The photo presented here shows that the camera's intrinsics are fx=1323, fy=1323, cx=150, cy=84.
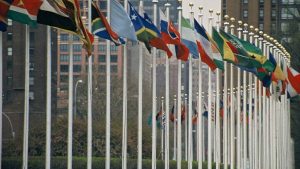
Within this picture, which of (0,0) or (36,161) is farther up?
(0,0)

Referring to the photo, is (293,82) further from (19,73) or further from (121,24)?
(19,73)

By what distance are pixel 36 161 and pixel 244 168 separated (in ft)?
44.6

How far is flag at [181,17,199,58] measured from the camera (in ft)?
161

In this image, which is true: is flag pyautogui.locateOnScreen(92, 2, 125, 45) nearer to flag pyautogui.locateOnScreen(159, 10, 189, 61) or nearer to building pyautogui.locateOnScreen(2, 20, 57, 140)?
flag pyautogui.locateOnScreen(159, 10, 189, 61)

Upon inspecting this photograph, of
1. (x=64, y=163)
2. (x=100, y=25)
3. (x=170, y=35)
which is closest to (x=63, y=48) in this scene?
(x=64, y=163)

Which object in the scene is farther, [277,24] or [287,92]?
[277,24]

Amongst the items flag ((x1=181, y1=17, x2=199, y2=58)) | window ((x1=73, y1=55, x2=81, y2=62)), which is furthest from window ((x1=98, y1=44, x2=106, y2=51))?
flag ((x1=181, y1=17, x2=199, y2=58))

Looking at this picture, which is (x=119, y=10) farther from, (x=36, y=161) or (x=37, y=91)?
(x=37, y=91)

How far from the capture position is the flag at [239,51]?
173 ft

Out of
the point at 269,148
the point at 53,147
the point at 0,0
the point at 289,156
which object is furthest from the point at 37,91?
the point at 0,0

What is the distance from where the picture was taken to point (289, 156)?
3088 inches

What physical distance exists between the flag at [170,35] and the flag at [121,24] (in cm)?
477

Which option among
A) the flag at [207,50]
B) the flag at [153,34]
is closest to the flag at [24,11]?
the flag at [153,34]

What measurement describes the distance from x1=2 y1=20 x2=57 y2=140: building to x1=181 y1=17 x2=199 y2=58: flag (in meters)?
57.8
